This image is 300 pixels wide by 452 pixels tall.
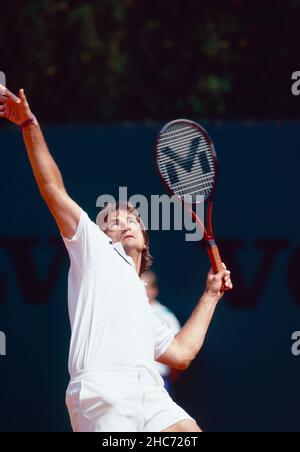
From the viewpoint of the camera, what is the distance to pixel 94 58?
431 inches

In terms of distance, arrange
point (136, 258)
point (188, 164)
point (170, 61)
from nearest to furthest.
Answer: point (136, 258), point (188, 164), point (170, 61)

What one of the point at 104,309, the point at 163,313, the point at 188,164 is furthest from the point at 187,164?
the point at 163,313

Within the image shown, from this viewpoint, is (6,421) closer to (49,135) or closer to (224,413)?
(224,413)

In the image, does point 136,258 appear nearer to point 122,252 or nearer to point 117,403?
point 122,252

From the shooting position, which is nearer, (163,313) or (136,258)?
Result: (136,258)

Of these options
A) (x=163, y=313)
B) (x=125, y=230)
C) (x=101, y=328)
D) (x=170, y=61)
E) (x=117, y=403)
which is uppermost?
(x=170, y=61)

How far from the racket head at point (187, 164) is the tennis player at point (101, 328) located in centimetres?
72

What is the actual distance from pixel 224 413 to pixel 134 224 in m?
2.89

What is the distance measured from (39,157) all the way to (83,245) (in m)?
0.37

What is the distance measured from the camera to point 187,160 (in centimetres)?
515

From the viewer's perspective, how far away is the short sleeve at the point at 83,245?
4.09 metres

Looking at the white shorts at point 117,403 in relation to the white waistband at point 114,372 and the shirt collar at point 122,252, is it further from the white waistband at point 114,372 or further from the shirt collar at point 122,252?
the shirt collar at point 122,252

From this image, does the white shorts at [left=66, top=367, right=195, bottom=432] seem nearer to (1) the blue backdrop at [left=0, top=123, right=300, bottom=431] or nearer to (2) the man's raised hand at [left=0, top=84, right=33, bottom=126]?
(2) the man's raised hand at [left=0, top=84, right=33, bottom=126]

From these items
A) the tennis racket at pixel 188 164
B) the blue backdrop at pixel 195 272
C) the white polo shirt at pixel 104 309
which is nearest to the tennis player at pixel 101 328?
the white polo shirt at pixel 104 309
